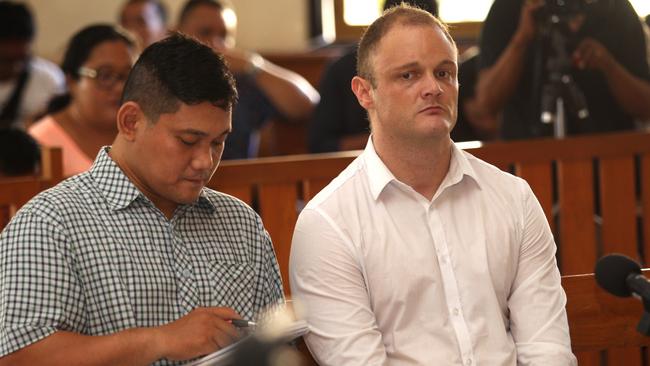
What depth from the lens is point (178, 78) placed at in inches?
101

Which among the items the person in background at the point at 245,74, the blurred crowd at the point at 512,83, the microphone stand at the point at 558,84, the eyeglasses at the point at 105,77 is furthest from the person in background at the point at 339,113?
the eyeglasses at the point at 105,77

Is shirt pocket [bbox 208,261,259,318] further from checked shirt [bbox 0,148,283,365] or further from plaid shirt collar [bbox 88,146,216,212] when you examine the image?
plaid shirt collar [bbox 88,146,216,212]

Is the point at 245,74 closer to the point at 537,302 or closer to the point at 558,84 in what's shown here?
the point at 558,84

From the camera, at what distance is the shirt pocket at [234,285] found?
255 cm

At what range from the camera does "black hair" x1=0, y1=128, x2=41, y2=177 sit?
13.3ft

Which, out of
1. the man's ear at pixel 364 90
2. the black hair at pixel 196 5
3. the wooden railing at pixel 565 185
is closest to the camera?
the man's ear at pixel 364 90

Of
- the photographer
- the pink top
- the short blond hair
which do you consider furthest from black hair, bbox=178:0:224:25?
the short blond hair

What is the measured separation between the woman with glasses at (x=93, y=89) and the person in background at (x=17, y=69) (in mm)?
1046

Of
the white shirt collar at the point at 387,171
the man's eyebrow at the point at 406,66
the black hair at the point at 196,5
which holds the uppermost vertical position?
the black hair at the point at 196,5

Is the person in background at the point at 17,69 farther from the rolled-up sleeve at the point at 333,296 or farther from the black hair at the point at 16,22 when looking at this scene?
the rolled-up sleeve at the point at 333,296

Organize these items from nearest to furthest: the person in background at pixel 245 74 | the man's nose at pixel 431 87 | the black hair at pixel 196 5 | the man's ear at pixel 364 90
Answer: the man's nose at pixel 431 87 < the man's ear at pixel 364 90 < the person in background at pixel 245 74 < the black hair at pixel 196 5

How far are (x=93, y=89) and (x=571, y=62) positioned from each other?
177 centimetres

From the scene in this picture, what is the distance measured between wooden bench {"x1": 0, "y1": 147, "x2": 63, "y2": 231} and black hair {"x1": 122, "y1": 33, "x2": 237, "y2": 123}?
0.97 meters

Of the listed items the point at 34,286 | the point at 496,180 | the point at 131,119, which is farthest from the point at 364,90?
the point at 34,286
